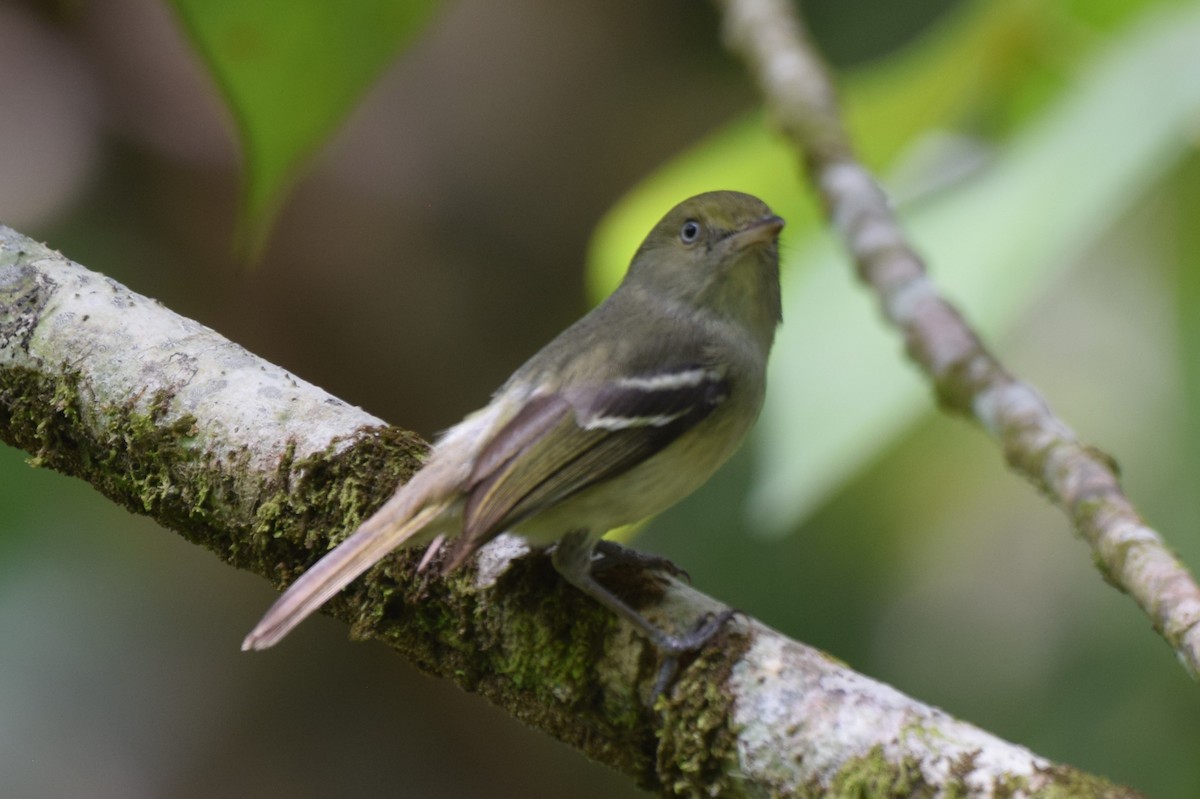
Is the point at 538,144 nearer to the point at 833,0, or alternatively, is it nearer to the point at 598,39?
the point at 598,39

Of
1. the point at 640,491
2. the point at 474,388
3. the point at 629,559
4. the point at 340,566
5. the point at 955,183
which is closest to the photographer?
the point at 340,566

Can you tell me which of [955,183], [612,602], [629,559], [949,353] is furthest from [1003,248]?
[612,602]

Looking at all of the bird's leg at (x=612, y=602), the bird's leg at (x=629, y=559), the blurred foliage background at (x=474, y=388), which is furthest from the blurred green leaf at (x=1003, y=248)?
the blurred foliage background at (x=474, y=388)

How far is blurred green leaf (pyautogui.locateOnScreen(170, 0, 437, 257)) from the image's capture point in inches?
87.0

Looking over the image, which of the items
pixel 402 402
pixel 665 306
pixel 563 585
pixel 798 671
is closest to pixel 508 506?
pixel 563 585

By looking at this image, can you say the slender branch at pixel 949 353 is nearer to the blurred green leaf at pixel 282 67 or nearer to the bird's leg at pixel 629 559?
the bird's leg at pixel 629 559

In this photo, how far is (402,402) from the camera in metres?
4.73

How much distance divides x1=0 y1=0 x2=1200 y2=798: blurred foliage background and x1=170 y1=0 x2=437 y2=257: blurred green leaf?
4.09 feet

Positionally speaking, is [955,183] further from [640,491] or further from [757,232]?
[640,491]

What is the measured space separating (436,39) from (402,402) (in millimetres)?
1732

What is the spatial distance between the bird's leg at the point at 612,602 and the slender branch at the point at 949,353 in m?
0.66

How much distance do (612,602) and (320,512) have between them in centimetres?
56

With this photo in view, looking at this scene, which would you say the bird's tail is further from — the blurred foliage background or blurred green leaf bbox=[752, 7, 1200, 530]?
the blurred foliage background

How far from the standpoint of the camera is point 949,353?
2.83 m
